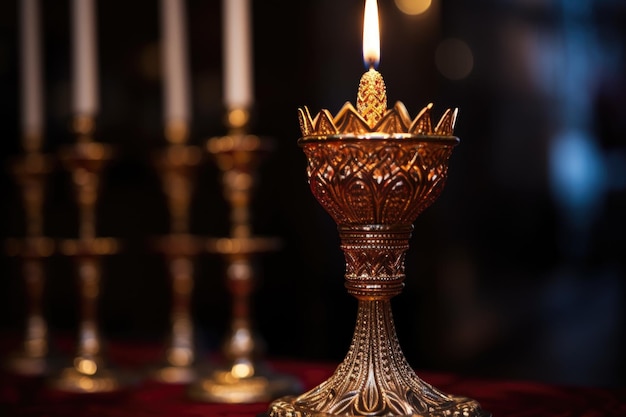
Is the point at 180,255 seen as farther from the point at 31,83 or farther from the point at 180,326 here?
the point at 31,83

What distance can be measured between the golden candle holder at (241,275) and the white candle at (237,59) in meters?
0.02

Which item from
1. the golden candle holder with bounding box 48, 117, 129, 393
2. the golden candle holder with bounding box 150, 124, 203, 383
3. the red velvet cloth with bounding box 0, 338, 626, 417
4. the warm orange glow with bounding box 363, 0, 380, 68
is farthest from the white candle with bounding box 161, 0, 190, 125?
the warm orange glow with bounding box 363, 0, 380, 68

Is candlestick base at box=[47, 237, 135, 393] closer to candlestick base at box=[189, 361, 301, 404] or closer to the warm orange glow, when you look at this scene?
candlestick base at box=[189, 361, 301, 404]

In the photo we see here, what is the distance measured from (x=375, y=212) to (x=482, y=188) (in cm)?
109

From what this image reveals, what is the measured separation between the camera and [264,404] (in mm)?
999

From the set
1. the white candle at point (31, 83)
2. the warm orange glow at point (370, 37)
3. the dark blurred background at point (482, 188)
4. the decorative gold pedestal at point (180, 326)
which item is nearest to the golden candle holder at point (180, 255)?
the decorative gold pedestal at point (180, 326)

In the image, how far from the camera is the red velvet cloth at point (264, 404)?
93cm

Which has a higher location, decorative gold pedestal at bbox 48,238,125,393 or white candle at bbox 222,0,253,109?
white candle at bbox 222,0,253,109

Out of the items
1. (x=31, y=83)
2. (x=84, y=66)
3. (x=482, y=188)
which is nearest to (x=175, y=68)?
(x=84, y=66)

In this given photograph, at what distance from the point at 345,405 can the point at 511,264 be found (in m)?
1.08

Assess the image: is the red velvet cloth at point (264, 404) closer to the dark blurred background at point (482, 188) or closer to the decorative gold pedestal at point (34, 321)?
the decorative gold pedestal at point (34, 321)

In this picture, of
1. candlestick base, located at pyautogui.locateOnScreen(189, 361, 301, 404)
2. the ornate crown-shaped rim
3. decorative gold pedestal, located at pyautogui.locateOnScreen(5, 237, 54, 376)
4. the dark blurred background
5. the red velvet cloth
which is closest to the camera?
the ornate crown-shaped rim

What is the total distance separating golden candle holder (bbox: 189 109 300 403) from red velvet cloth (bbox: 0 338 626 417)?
0.12 ft

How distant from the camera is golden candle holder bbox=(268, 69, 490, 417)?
2.37 feet
